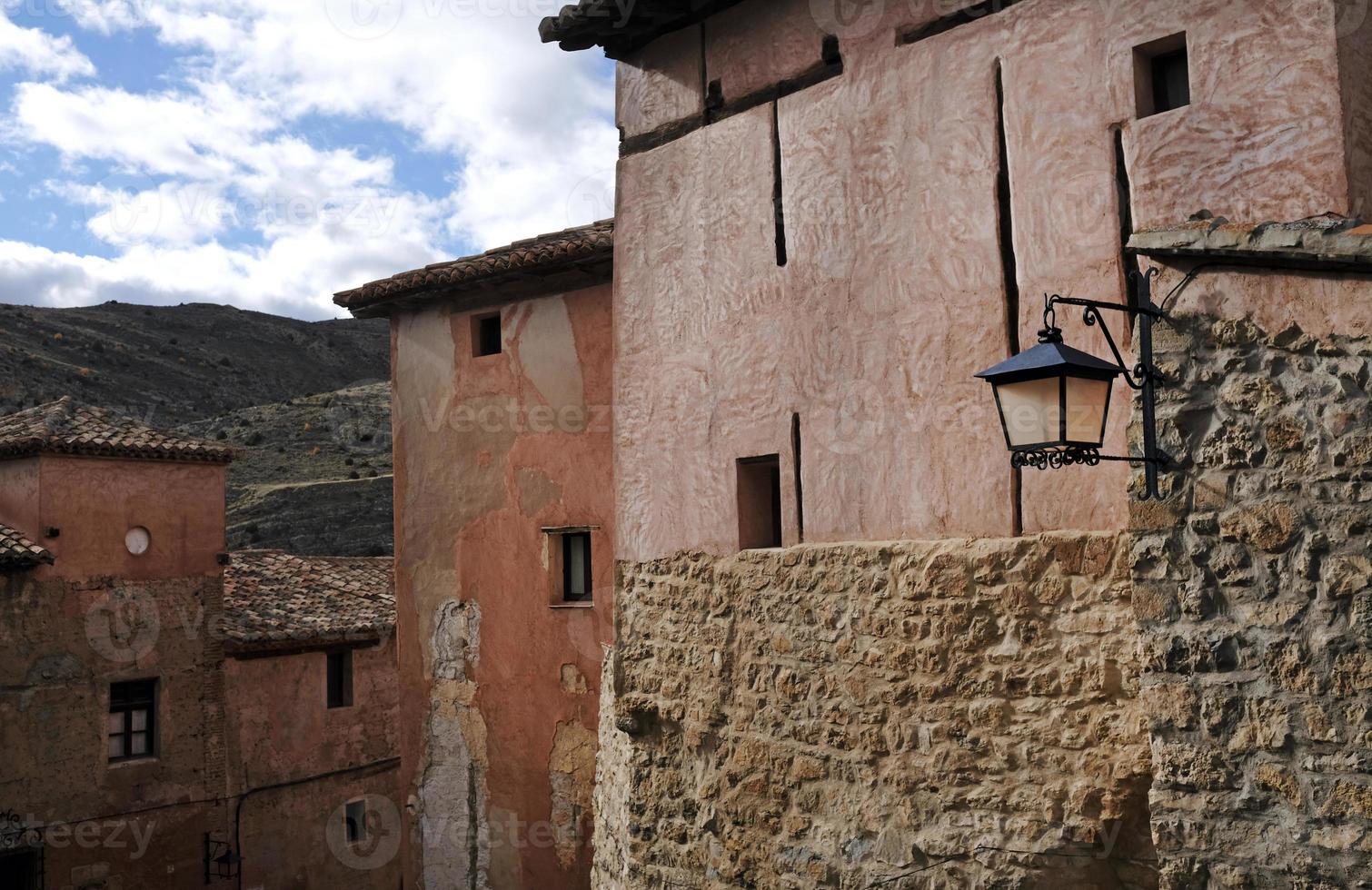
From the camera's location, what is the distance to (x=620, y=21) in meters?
7.42

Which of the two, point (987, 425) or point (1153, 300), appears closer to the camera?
point (1153, 300)

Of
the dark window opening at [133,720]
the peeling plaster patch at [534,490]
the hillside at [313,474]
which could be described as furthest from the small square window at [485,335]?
the hillside at [313,474]

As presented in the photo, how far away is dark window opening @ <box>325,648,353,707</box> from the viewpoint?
61.2 feet

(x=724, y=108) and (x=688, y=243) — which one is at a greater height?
A: (x=724, y=108)

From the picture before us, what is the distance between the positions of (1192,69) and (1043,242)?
96 cm

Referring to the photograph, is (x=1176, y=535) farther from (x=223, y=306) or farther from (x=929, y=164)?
(x=223, y=306)

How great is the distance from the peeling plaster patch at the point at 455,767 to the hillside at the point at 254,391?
1893cm

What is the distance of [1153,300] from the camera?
15.3 feet

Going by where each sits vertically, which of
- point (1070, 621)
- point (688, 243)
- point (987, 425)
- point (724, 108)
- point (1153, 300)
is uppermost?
point (724, 108)

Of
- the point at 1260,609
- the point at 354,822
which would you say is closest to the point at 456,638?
the point at 1260,609

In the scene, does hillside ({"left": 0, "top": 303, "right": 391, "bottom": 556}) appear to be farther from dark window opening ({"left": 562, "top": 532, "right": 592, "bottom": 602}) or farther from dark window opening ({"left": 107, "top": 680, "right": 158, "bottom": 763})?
dark window opening ({"left": 562, "top": 532, "right": 592, "bottom": 602})

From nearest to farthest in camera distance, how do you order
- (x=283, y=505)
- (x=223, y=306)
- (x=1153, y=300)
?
(x=1153, y=300) < (x=283, y=505) < (x=223, y=306)

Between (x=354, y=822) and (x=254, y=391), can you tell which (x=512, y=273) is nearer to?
(x=354, y=822)

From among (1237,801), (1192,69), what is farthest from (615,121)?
(1237,801)
